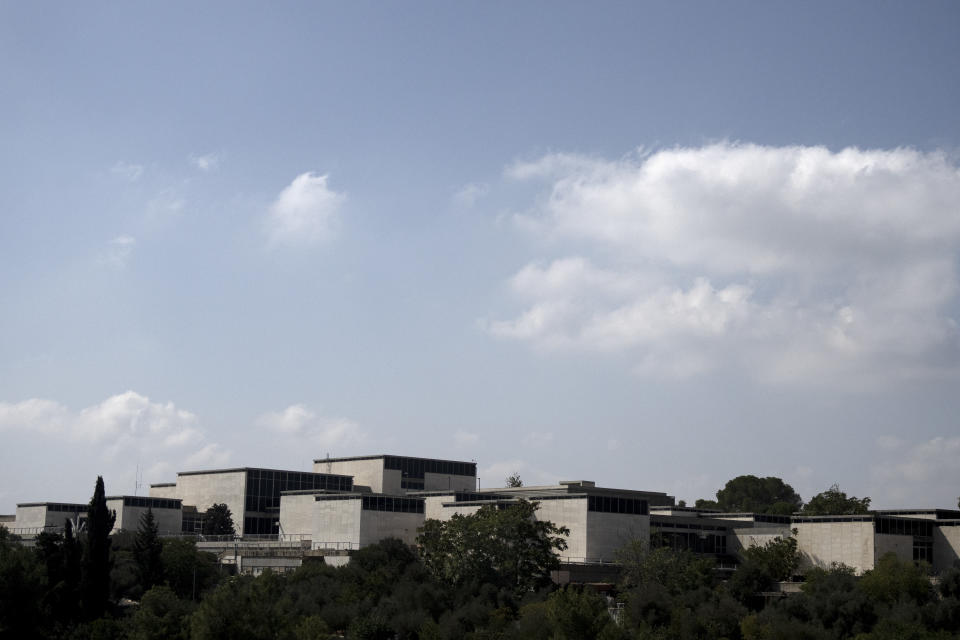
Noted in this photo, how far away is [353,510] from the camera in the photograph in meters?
132

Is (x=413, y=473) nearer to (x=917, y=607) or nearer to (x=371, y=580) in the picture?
(x=371, y=580)

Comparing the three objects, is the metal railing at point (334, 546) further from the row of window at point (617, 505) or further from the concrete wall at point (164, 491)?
the concrete wall at point (164, 491)

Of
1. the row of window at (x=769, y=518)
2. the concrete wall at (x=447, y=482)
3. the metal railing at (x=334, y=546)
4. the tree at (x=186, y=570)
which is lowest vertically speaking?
the tree at (x=186, y=570)

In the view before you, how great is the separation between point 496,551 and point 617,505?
63.2 ft

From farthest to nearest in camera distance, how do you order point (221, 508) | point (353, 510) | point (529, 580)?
point (221, 508), point (353, 510), point (529, 580)

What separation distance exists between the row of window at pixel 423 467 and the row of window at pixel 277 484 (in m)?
6.41

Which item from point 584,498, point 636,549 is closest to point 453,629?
point 636,549

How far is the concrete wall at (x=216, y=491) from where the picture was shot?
157625 mm

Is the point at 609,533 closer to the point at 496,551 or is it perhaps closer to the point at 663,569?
the point at 663,569

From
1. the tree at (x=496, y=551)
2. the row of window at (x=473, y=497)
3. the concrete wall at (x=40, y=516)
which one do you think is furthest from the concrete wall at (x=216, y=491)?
the tree at (x=496, y=551)

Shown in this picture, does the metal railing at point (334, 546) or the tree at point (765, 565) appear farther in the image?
the metal railing at point (334, 546)

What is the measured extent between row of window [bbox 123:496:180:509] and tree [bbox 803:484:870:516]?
84593 mm

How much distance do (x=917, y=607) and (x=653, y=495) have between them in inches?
2924

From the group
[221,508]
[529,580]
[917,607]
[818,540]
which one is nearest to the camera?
[917,607]
